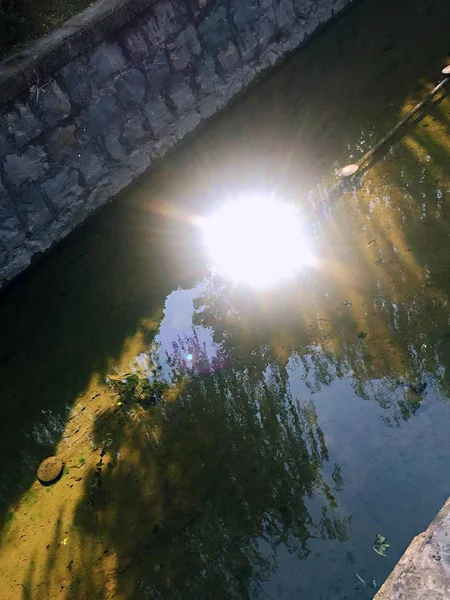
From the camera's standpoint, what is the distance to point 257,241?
17.9 ft

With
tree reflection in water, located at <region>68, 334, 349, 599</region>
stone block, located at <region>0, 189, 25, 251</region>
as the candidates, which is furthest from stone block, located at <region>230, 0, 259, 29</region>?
tree reflection in water, located at <region>68, 334, 349, 599</region>

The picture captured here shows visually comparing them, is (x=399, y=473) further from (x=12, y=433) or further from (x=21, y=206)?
(x=21, y=206)

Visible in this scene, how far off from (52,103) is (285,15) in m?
3.76

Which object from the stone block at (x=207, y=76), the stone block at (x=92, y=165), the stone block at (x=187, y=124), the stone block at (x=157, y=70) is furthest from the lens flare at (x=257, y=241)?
the stone block at (x=207, y=76)

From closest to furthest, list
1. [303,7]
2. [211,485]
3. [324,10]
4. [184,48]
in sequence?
[211,485] < [184,48] < [303,7] < [324,10]

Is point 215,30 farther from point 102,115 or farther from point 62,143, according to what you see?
point 62,143

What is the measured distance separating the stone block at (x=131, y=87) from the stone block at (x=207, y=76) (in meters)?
0.87

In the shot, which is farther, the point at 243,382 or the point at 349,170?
the point at 349,170

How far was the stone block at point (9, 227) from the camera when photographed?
5449 mm

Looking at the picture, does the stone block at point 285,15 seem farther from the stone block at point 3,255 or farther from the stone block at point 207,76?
the stone block at point 3,255

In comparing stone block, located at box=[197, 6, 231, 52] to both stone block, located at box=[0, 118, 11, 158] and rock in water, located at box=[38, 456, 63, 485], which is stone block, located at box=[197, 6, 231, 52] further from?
rock in water, located at box=[38, 456, 63, 485]

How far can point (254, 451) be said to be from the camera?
3.76 m

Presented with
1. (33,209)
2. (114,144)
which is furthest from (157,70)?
(33,209)

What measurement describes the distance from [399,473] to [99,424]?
2.32 metres
